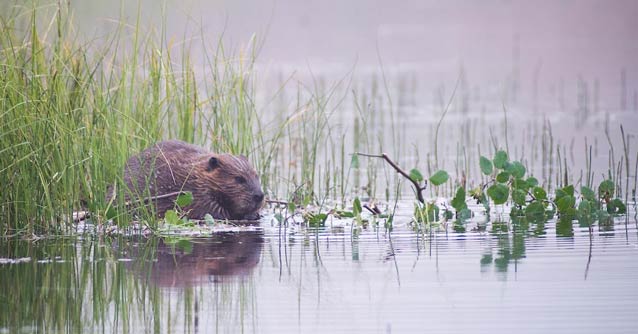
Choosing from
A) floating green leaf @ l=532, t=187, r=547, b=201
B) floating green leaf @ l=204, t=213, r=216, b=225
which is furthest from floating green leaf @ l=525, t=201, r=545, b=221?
floating green leaf @ l=204, t=213, r=216, b=225

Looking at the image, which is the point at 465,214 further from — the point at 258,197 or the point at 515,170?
the point at 258,197

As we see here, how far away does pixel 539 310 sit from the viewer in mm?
5812

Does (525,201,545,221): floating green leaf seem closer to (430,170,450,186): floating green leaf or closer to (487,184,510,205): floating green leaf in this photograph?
(487,184,510,205): floating green leaf

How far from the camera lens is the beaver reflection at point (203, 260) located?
267 inches

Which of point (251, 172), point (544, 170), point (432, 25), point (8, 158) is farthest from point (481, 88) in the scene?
point (8, 158)

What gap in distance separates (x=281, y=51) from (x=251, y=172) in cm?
1873

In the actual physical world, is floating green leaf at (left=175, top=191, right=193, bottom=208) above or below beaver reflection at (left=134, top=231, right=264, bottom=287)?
above

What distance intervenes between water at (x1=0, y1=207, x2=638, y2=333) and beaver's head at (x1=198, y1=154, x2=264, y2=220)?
906 mm

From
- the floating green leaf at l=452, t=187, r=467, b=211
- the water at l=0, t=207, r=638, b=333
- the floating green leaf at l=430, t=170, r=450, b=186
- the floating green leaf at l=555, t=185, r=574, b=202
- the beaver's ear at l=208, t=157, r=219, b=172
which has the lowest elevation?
the water at l=0, t=207, r=638, b=333

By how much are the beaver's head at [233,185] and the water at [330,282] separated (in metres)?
0.91

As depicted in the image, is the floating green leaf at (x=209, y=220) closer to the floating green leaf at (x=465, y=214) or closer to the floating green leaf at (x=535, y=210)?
the floating green leaf at (x=465, y=214)

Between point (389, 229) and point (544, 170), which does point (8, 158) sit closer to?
point (389, 229)

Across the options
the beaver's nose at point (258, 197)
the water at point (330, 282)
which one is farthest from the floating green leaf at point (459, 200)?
the beaver's nose at point (258, 197)

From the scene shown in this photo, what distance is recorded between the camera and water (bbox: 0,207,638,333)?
5645mm
